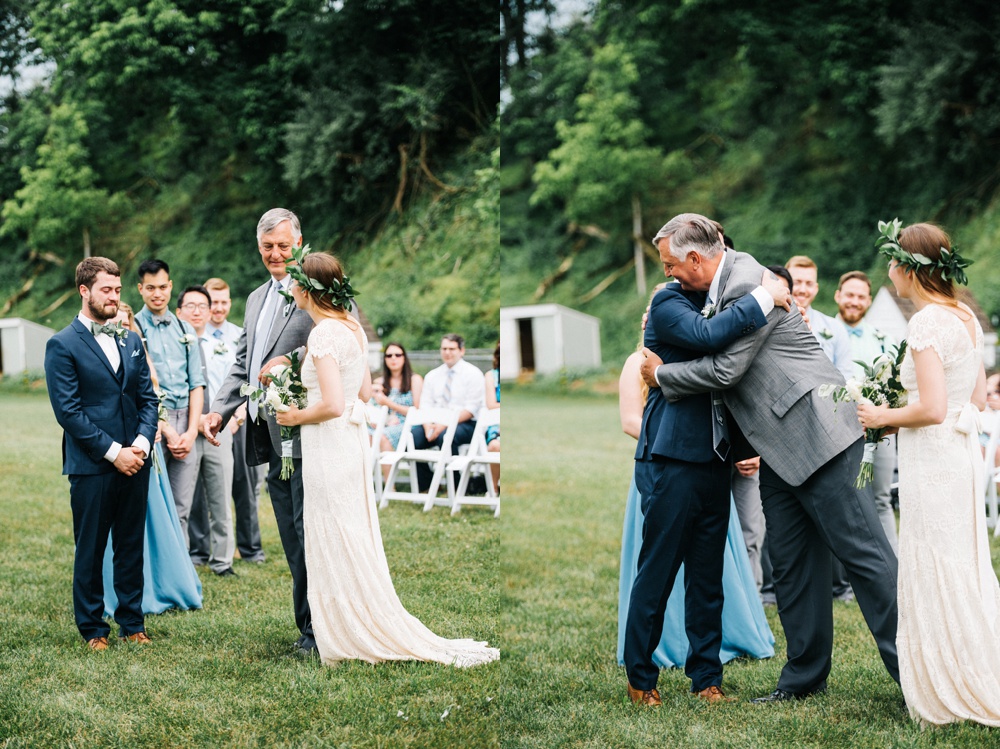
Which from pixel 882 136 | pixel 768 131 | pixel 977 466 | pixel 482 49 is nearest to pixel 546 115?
pixel 768 131

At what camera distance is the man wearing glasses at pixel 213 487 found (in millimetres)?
6355

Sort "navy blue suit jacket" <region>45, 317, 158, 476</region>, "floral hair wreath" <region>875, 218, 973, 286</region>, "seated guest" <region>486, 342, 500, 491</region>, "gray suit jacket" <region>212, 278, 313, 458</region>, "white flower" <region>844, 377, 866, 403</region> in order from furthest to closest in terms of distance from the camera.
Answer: "seated guest" <region>486, 342, 500, 491</region>
"navy blue suit jacket" <region>45, 317, 158, 476</region>
"gray suit jacket" <region>212, 278, 313, 458</region>
"white flower" <region>844, 377, 866, 403</region>
"floral hair wreath" <region>875, 218, 973, 286</region>

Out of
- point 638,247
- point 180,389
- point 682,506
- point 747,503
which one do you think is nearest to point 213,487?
point 180,389

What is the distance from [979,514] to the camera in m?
3.85

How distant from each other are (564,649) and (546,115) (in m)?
22.9

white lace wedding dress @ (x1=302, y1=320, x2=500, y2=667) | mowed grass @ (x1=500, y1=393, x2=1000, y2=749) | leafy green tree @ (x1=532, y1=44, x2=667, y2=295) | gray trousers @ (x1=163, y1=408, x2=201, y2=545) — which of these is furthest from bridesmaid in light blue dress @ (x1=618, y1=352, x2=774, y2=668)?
leafy green tree @ (x1=532, y1=44, x2=667, y2=295)

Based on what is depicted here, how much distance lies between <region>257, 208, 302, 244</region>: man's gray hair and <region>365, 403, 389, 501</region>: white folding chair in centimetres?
92

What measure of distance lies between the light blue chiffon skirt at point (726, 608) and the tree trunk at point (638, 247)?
21.2 metres

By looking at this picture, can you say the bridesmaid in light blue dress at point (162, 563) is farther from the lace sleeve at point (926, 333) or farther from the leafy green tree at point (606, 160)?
the leafy green tree at point (606, 160)

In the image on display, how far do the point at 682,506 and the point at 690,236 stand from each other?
110cm

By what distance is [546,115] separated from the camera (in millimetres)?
26469

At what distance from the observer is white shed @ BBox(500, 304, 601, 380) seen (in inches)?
974

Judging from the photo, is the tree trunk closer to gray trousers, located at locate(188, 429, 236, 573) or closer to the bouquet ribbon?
gray trousers, located at locate(188, 429, 236, 573)

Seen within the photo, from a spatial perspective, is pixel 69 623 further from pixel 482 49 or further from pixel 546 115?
pixel 546 115
